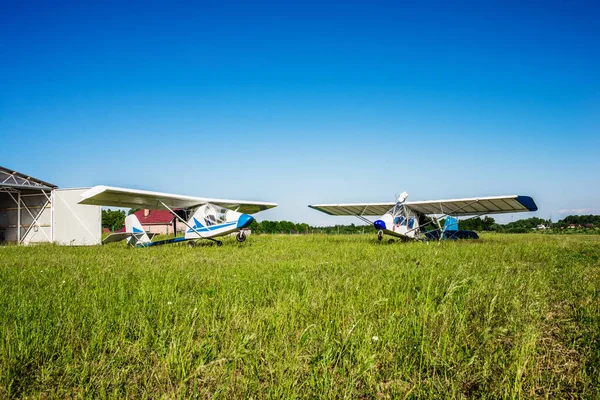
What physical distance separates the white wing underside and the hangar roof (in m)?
20.3

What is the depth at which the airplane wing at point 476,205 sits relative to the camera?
17.4 m

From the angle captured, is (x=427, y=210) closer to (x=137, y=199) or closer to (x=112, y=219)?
(x=137, y=199)

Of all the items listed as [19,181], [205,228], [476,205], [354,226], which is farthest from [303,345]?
[354,226]

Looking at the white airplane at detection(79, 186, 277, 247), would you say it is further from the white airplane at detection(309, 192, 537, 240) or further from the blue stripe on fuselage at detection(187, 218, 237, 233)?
the white airplane at detection(309, 192, 537, 240)

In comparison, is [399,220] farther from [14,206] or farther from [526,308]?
[14,206]

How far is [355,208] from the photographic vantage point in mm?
23016

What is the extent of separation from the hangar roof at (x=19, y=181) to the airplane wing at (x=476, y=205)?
26.0 meters

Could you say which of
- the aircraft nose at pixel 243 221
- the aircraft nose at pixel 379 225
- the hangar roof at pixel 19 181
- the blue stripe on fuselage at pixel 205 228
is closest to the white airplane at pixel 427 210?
the aircraft nose at pixel 379 225

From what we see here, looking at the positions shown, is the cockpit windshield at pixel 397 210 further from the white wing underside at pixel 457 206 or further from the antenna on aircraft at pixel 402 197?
the white wing underside at pixel 457 206

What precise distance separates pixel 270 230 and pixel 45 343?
53.6 metres

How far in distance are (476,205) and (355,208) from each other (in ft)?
23.7

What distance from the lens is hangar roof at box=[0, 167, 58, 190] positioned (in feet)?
79.0

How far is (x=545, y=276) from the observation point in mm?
6180

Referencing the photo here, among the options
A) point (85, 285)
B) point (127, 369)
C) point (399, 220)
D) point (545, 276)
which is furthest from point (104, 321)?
point (399, 220)
